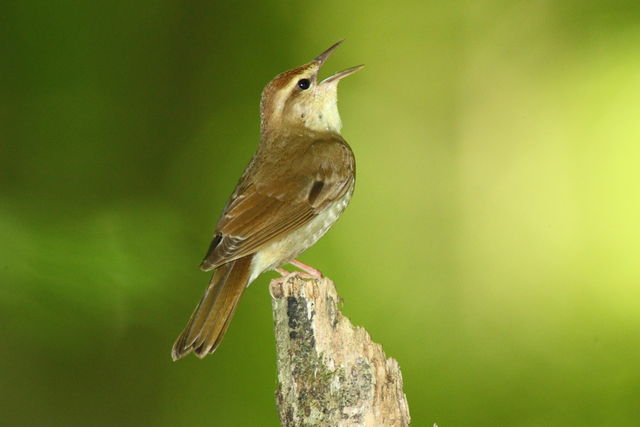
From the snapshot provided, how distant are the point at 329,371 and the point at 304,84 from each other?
2.31 meters

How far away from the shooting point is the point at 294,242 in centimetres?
475

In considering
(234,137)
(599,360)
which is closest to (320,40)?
(234,137)

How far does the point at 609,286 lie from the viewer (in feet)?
19.8

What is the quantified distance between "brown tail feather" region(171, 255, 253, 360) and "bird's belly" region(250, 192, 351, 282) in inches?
10.0

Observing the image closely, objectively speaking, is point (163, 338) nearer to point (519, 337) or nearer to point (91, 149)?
point (91, 149)

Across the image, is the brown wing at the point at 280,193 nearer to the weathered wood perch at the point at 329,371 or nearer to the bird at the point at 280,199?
the bird at the point at 280,199

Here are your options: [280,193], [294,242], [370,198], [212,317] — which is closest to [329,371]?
[212,317]

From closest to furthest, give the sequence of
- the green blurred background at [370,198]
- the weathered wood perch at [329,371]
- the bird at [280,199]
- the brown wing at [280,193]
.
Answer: the weathered wood perch at [329,371]
the bird at [280,199]
the brown wing at [280,193]
the green blurred background at [370,198]

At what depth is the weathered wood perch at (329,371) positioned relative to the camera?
346 centimetres

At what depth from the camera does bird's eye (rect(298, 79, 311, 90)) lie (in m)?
5.27

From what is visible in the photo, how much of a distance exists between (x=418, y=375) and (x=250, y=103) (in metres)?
2.59

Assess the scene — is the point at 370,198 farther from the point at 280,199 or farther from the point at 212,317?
the point at 212,317

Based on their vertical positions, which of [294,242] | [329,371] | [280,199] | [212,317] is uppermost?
[280,199]

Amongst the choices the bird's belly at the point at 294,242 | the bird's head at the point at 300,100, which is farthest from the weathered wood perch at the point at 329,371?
the bird's head at the point at 300,100
